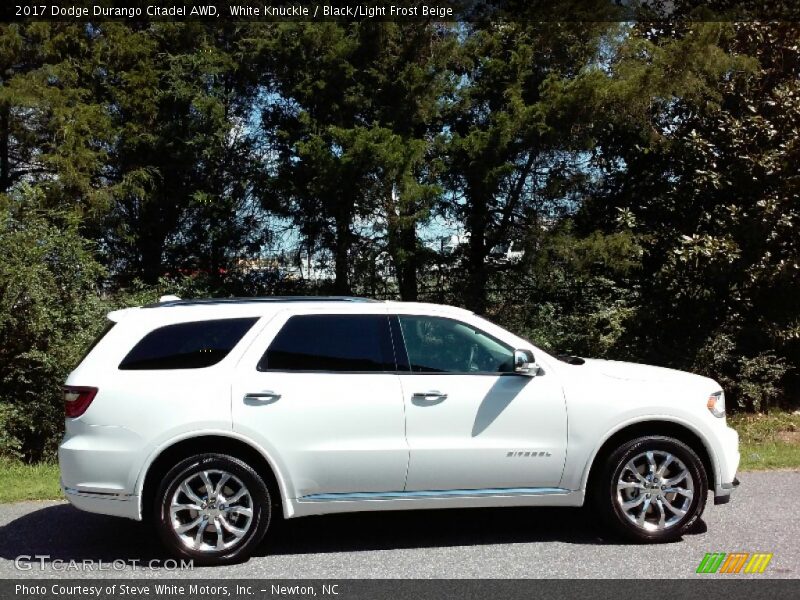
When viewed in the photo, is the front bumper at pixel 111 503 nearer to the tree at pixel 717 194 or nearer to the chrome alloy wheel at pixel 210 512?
the chrome alloy wheel at pixel 210 512

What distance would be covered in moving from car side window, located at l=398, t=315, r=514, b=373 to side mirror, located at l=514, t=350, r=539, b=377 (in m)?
0.08

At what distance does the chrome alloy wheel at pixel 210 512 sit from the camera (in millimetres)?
5414

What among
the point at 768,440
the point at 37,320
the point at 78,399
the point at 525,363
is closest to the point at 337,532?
the point at 525,363

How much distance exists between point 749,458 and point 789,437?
2.25m

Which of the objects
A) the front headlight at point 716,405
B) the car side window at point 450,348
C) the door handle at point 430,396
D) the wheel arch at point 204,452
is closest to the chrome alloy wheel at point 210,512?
the wheel arch at point 204,452

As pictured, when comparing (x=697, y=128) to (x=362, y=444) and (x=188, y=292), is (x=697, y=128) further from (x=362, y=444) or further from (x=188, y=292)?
(x=362, y=444)

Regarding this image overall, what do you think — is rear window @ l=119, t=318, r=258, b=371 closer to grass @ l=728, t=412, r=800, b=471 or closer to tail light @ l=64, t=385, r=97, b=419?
tail light @ l=64, t=385, r=97, b=419

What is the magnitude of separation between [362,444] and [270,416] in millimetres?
649

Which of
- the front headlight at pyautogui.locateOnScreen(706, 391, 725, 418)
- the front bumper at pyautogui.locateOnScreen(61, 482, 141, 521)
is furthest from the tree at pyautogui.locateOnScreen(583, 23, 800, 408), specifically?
the front bumper at pyautogui.locateOnScreen(61, 482, 141, 521)

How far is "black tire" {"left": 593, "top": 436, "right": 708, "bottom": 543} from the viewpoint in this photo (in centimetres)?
575

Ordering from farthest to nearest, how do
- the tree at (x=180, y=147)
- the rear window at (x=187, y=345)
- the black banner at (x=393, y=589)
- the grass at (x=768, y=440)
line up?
1. the tree at (x=180, y=147)
2. the grass at (x=768, y=440)
3. the rear window at (x=187, y=345)
4. the black banner at (x=393, y=589)

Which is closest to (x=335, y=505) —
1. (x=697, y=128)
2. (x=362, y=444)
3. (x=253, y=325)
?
(x=362, y=444)

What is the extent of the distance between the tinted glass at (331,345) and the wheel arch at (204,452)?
545 millimetres

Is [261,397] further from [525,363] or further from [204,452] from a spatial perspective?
[525,363]
